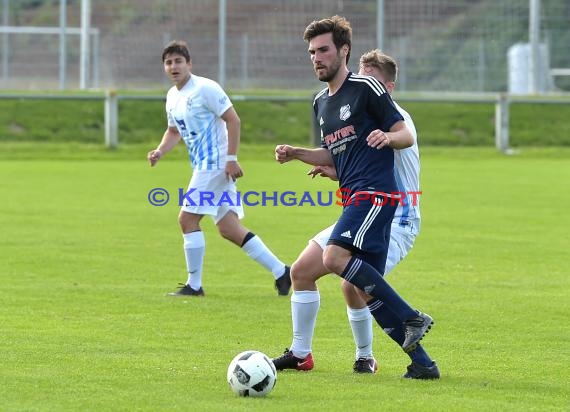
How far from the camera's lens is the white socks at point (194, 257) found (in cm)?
1141

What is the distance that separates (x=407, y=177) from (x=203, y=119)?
14.2 ft

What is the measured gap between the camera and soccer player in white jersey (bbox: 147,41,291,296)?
11.6 m

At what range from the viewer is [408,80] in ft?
112

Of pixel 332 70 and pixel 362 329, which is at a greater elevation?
pixel 332 70

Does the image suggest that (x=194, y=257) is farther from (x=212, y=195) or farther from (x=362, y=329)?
(x=362, y=329)

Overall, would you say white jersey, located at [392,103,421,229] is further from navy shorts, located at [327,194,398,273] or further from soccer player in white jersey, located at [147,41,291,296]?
soccer player in white jersey, located at [147,41,291,296]

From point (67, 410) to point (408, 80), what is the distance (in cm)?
Result: 2826

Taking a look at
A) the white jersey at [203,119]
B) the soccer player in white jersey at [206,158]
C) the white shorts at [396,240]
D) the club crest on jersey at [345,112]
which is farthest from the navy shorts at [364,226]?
the white jersey at [203,119]

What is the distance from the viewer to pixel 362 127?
24.4 ft

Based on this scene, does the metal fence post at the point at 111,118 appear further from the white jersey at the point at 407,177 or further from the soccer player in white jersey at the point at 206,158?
the white jersey at the point at 407,177

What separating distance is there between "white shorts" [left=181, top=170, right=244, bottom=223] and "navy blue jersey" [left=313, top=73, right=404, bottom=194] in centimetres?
417

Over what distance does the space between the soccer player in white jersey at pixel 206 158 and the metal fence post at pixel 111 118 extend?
16.8m

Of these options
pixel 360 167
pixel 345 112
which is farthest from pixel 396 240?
pixel 345 112

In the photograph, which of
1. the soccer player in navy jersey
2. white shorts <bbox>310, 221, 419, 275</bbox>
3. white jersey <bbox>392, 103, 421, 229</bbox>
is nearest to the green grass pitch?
the soccer player in navy jersey
